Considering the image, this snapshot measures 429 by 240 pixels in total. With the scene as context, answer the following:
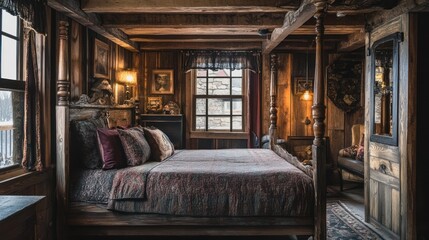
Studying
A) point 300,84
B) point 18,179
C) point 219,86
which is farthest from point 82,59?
point 300,84

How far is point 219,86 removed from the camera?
6.66 m

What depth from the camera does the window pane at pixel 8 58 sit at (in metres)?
2.84

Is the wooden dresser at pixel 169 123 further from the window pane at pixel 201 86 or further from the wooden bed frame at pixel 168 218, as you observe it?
the wooden bed frame at pixel 168 218

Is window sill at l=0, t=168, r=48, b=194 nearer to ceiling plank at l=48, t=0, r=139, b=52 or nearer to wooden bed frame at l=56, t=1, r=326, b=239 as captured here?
wooden bed frame at l=56, t=1, r=326, b=239

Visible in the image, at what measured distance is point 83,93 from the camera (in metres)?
4.31

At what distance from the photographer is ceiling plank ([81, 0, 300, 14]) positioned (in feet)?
11.9

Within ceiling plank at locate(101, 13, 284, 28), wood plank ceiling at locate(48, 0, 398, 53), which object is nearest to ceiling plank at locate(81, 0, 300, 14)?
wood plank ceiling at locate(48, 0, 398, 53)

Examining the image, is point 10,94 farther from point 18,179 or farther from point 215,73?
point 215,73

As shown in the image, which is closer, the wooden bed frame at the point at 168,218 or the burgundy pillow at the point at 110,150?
the wooden bed frame at the point at 168,218

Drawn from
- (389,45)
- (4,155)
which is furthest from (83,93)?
(389,45)

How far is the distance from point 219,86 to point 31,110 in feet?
13.0

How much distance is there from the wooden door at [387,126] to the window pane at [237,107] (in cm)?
275

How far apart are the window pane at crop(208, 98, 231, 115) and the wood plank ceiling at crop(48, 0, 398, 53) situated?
102 centimetres

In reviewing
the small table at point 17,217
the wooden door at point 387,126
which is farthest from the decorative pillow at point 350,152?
the small table at point 17,217
